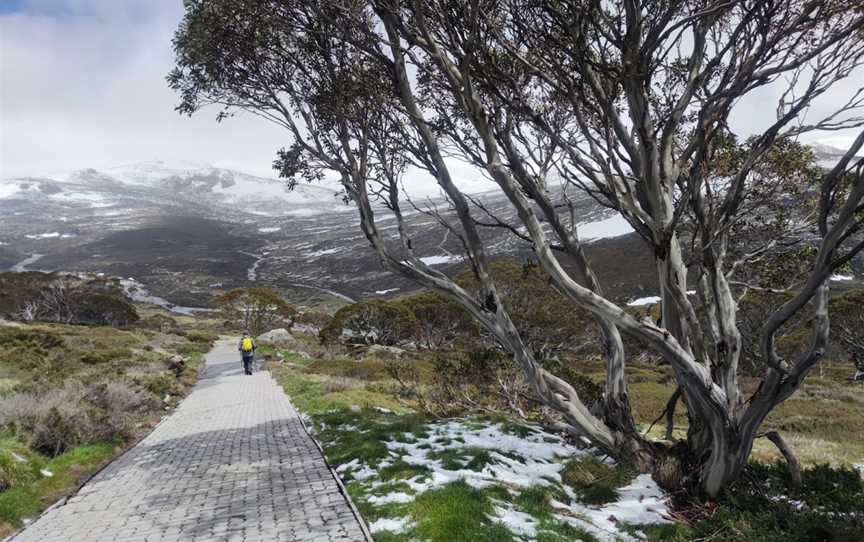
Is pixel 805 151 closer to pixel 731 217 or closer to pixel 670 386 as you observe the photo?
pixel 731 217

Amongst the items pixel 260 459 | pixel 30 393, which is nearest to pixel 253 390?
pixel 30 393

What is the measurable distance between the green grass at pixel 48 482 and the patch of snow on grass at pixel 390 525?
4823 mm

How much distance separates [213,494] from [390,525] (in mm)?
3097

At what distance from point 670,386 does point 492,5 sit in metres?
27.4

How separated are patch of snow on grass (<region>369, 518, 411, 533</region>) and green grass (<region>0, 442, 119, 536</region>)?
15.8 feet

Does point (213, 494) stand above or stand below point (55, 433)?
below

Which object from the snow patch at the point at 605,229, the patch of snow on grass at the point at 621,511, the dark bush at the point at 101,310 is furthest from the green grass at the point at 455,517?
the snow patch at the point at 605,229

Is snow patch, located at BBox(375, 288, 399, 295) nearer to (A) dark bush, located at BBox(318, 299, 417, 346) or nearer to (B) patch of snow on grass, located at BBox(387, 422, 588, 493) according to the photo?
(A) dark bush, located at BBox(318, 299, 417, 346)

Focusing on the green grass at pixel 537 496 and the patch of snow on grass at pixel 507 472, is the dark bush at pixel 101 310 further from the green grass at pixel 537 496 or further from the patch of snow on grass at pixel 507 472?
the patch of snow on grass at pixel 507 472

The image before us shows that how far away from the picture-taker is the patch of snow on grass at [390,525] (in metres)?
5.78

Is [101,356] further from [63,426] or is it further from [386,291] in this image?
[386,291]

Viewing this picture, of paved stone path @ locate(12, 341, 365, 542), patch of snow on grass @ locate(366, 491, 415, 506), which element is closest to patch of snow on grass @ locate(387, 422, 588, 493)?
patch of snow on grass @ locate(366, 491, 415, 506)

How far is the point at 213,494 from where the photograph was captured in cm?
750

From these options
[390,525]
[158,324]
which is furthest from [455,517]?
[158,324]
